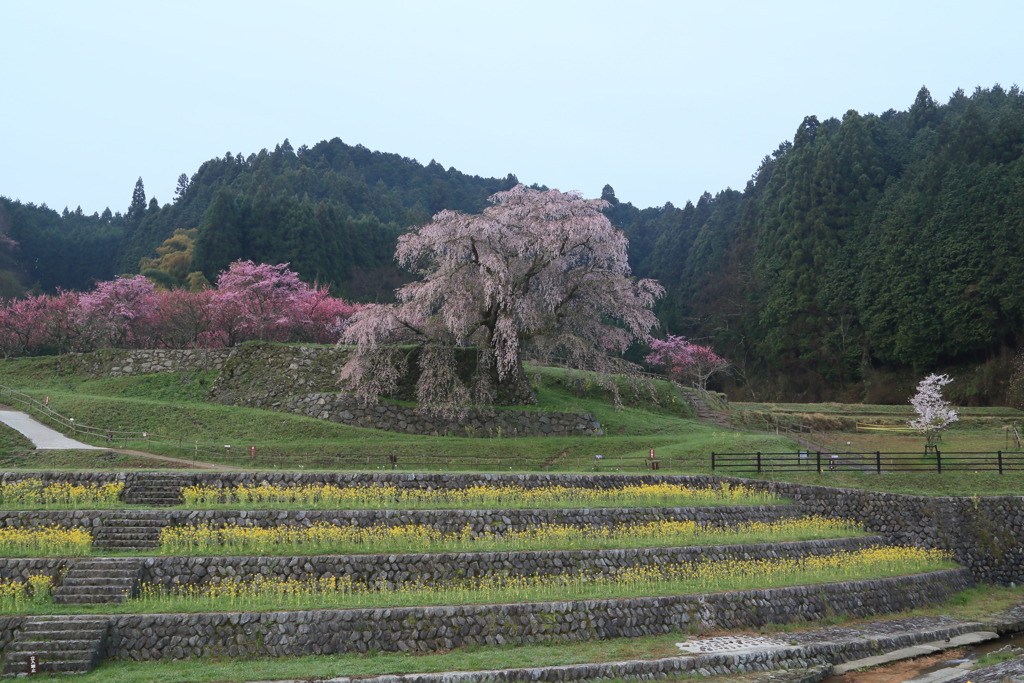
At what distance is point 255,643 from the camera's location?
1470 cm

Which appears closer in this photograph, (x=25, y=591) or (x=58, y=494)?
(x=25, y=591)

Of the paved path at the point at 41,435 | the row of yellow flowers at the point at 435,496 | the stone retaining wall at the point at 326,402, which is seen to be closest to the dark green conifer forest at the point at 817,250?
the stone retaining wall at the point at 326,402

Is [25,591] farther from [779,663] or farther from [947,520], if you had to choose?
[947,520]

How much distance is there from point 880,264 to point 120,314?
4969 cm

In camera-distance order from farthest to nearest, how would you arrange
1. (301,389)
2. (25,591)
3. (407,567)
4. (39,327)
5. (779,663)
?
(39,327), (301,389), (407,567), (779,663), (25,591)

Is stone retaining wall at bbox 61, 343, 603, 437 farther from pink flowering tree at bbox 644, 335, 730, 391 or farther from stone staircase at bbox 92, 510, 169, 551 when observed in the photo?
pink flowering tree at bbox 644, 335, 730, 391

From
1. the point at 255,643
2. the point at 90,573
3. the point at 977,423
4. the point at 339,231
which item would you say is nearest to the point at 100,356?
the point at 90,573

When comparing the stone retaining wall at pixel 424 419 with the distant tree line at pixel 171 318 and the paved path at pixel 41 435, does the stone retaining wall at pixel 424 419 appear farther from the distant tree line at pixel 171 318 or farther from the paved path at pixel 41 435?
the distant tree line at pixel 171 318

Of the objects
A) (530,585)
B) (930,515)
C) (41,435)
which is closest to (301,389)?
(41,435)

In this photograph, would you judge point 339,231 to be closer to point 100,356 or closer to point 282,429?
point 100,356

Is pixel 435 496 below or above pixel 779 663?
above

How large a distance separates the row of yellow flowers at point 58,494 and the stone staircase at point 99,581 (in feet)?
12.8

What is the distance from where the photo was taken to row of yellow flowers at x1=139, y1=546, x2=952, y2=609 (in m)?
16.0

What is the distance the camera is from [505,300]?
32875mm
